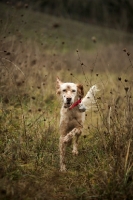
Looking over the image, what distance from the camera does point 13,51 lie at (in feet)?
23.1

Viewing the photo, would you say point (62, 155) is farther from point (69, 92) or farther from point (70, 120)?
point (69, 92)

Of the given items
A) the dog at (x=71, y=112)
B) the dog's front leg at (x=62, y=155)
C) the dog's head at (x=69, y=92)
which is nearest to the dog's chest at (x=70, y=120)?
the dog at (x=71, y=112)

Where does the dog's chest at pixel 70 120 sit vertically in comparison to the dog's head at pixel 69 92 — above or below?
below

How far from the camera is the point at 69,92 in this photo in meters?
4.39

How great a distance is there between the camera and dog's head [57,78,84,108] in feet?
14.1

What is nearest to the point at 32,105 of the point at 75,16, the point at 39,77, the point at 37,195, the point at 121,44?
the point at 39,77

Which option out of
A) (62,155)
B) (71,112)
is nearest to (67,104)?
(71,112)

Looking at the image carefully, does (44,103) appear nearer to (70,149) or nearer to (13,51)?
(13,51)

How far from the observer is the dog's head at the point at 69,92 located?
4.29 metres

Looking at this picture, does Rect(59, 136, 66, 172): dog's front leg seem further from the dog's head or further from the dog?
the dog's head

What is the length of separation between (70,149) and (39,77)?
3080 millimetres

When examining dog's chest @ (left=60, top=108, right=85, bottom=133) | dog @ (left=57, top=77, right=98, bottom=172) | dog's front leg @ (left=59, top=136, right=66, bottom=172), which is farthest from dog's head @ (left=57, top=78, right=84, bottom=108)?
dog's front leg @ (left=59, top=136, right=66, bottom=172)

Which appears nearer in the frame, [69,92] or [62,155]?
[62,155]

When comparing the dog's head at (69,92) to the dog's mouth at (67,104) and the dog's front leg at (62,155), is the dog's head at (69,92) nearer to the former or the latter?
the dog's mouth at (67,104)
